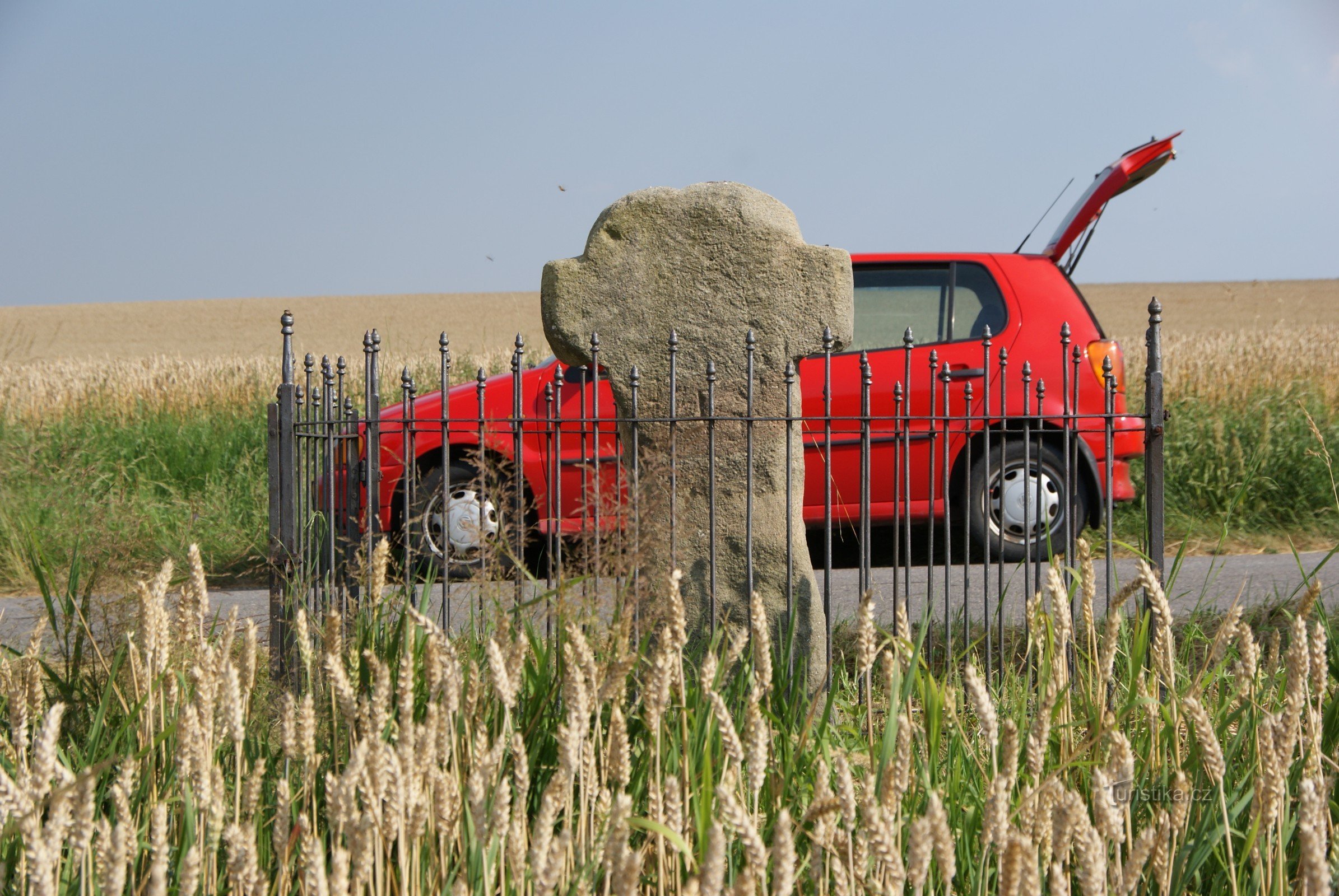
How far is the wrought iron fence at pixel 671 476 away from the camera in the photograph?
322cm

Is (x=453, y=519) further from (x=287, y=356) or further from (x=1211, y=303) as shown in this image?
(x=1211, y=303)

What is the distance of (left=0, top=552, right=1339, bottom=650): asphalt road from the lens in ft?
15.6

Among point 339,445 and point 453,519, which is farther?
point 453,519

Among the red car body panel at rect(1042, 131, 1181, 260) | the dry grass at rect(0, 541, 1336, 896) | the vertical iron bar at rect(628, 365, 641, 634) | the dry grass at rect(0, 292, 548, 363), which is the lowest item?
the dry grass at rect(0, 541, 1336, 896)

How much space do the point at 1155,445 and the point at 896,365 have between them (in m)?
2.04

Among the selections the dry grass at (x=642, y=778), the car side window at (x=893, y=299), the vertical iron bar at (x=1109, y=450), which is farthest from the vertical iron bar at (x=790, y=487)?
the car side window at (x=893, y=299)

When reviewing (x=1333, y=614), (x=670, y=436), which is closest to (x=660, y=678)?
(x=670, y=436)

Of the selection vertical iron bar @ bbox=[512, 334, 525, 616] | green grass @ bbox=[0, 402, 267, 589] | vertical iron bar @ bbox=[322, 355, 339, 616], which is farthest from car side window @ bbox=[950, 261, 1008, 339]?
green grass @ bbox=[0, 402, 267, 589]

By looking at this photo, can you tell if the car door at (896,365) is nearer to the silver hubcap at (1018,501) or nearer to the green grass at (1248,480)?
the silver hubcap at (1018,501)

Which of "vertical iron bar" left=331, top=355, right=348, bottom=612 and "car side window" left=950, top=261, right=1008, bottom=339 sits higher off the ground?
"car side window" left=950, top=261, right=1008, bottom=339

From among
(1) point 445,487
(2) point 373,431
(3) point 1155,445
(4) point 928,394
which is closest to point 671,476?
(1) point 445,487

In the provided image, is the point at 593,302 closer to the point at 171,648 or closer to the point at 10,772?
the point at 171,648

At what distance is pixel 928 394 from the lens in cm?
564

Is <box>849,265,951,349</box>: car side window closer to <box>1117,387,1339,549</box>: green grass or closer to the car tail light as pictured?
the car tail light
